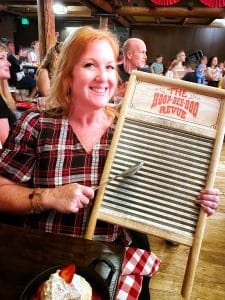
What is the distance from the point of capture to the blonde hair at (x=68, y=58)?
5.13 feet

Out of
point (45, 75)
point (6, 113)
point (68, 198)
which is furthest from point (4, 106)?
point (68, 198)

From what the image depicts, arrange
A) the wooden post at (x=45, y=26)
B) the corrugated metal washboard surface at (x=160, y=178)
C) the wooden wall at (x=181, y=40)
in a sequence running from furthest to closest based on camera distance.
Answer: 1. the wooden wall at (x=181, y=40)
2. the wooden post at (x=45, y=26)
3. the corrugated metal washboard surface at (x=160, y=178)

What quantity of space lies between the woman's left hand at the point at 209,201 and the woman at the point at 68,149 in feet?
1.59

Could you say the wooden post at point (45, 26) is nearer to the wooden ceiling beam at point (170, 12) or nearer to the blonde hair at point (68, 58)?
the wooden ceiling beam at point (170, 12)

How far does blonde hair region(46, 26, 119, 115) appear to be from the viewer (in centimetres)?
156

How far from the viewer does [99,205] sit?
4.76ft

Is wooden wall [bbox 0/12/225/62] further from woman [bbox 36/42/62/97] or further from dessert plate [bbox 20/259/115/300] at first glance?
dessert plate [bbox 20/259/115/300]

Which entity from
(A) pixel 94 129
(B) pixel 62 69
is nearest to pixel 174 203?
(A) pixel 94 129

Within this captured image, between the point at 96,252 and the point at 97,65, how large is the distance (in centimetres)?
95

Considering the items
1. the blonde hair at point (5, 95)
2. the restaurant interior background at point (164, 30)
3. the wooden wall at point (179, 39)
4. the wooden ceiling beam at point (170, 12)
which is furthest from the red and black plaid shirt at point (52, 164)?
the wooden wall at point (179, 39)

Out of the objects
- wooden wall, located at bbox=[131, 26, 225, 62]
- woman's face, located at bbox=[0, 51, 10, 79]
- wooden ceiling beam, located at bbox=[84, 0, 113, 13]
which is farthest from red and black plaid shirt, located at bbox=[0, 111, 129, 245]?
wooden wall, located at bbox=[131, 26, 225, 62]

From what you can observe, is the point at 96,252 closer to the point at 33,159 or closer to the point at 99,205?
the point at 99,205

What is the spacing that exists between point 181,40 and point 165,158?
16325mm

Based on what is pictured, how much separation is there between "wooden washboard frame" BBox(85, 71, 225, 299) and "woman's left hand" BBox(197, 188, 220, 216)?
0.12 ft
